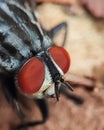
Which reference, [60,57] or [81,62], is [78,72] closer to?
[81,62]

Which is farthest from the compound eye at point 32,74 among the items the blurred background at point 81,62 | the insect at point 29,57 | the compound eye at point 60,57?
the blurred background at point 81,62

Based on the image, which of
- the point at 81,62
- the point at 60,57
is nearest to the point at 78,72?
the point at 81,62

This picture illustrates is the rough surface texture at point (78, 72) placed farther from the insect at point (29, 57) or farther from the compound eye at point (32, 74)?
the compound eye at point (32, 74)

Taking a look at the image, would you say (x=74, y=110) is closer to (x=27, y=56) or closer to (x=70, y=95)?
(x=70, y=95)

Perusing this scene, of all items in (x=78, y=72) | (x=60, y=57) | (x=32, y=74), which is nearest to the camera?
(x=32, y=74)

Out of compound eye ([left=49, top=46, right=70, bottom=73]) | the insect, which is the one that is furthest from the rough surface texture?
compound eye ([left=49, top=46, right=70, bottom=73])

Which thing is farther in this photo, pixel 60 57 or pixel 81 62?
pixel 81 62
